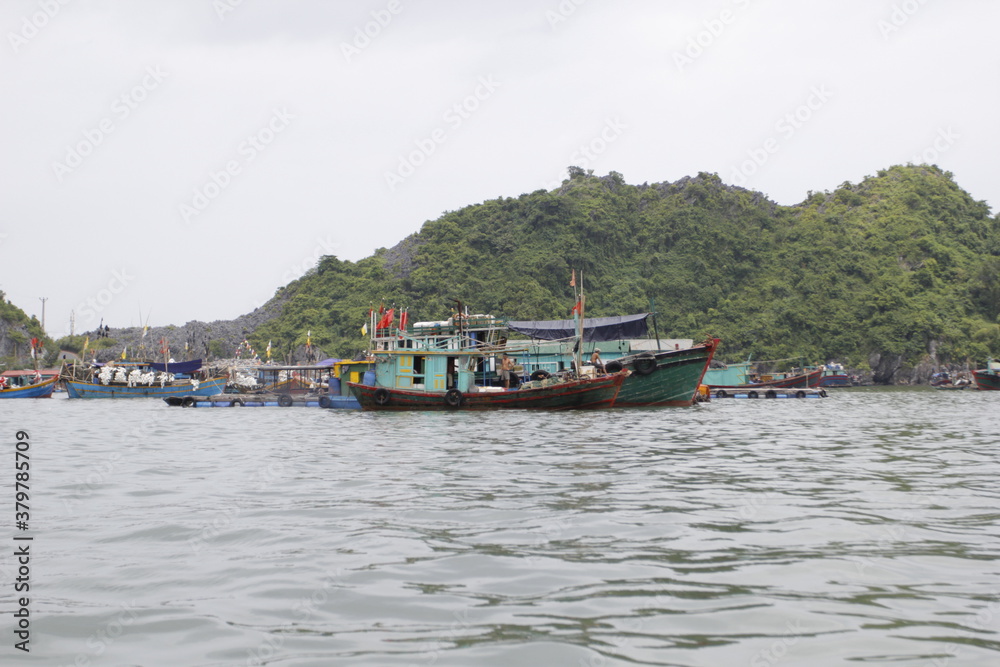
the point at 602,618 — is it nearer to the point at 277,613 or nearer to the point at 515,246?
the point at 277,613

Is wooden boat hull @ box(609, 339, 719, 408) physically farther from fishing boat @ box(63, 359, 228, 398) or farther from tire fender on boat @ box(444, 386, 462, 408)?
fishing boat @ box(63, 359, 228, 398)

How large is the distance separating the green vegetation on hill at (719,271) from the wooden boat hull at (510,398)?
1635 inches

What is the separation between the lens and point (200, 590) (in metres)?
5.92

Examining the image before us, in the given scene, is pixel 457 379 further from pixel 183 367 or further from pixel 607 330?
pixel 183 367

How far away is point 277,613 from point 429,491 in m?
5.08

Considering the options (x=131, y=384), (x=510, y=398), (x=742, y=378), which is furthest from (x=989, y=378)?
(x=131, y=384)

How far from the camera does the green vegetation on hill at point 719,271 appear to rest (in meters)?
76.1

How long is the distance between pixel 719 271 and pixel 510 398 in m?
62.2

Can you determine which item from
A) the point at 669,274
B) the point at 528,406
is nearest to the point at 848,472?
the point at 528,406

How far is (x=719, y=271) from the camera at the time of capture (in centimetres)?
8794

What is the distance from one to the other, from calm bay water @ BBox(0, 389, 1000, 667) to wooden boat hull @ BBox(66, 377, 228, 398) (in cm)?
4270

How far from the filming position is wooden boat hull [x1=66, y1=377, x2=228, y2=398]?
54778 mm

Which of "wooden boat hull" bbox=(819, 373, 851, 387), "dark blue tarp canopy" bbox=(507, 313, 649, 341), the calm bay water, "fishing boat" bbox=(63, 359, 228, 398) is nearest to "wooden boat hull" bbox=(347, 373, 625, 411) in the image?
"dark blue tarp canopy" bbox=(507, 313, 649, 341)

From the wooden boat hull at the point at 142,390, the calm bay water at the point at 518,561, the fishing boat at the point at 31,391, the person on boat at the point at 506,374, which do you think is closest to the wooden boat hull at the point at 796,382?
the person on boat at the point at 506,374
